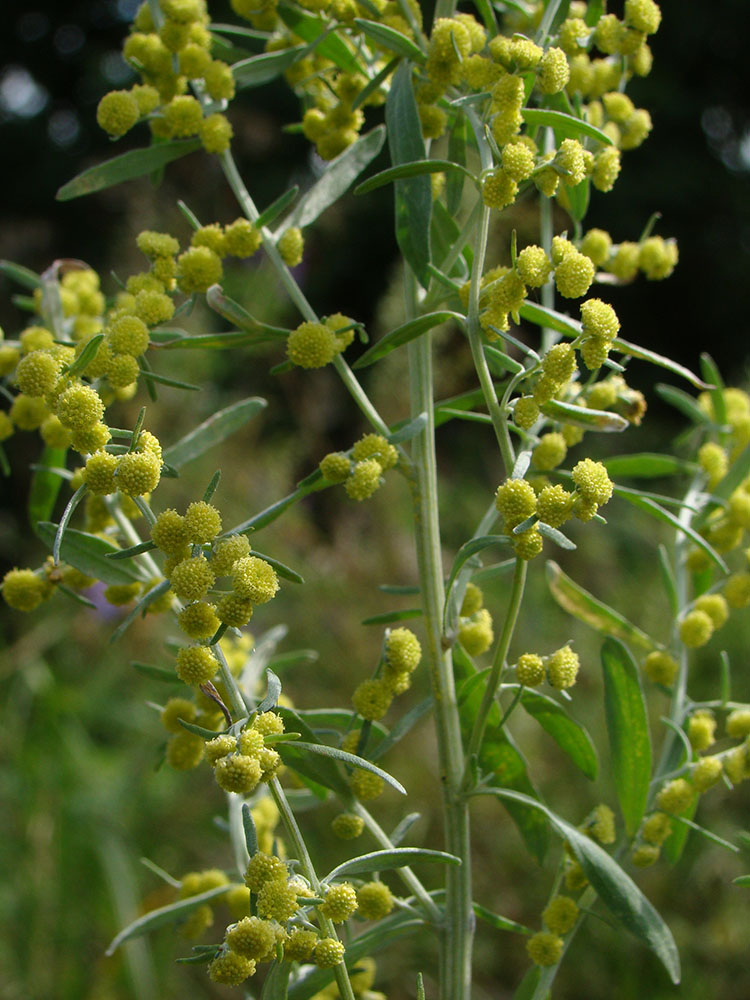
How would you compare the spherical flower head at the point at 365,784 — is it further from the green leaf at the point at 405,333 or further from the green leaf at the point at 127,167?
the green leaf at the point at 127,167


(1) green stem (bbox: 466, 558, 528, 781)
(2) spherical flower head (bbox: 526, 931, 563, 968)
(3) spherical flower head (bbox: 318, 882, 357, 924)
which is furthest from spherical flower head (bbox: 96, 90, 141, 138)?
(2) spherical flower head (bbox: 526, 931, 563, 968)

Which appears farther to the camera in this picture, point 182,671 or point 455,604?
point 455,604

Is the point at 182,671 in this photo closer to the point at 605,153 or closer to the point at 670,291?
the point at 605,153

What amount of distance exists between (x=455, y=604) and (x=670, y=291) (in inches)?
242

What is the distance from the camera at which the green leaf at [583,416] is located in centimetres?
59

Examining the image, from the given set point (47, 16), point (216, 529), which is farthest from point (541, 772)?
point (47, 16)

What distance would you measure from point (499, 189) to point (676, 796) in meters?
0.44

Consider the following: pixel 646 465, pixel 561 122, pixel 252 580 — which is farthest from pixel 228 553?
pixel 646 465

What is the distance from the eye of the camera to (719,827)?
2.37 metres

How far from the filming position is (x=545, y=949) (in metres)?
0.64

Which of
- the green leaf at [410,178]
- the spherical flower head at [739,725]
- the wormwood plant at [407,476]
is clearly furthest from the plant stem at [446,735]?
the spherical flower head at [739,725]

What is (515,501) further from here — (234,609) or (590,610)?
(590,610)

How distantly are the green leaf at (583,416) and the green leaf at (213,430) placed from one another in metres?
0.27

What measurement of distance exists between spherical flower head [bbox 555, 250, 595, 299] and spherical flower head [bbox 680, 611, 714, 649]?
32cm
